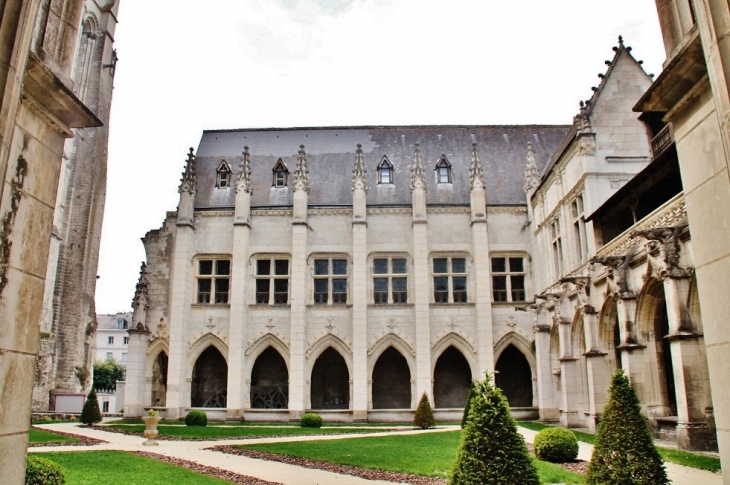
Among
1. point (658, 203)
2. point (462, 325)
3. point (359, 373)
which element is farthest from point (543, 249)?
point (359, 373)

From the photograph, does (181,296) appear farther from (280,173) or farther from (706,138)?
(706,138)

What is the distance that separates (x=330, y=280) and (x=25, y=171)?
24997 millimetres

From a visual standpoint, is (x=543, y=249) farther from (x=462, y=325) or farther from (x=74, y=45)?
(x=74, y=45)

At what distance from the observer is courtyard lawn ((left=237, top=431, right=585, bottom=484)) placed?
11845 mm

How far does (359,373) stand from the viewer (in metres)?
28.6

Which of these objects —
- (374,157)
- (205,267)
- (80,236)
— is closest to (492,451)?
(205,267)

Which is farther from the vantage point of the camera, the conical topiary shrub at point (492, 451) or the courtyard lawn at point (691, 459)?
the courtyard lawn at point (691, 459)

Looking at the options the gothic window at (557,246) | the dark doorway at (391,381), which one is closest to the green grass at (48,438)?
the dark doorway at (391,381)

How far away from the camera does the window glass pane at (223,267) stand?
3111cm

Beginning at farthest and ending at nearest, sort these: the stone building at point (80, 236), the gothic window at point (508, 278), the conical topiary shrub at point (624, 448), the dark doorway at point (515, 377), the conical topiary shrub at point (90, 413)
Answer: the stone building at point (80, 236) → the gothic window at point (508, 278) → the dark doorway at point (515, 377) → the conical topiary shrub at point (90, 413) → the conical topiary shrub at point (624, 448)

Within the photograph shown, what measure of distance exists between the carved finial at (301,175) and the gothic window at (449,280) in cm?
756

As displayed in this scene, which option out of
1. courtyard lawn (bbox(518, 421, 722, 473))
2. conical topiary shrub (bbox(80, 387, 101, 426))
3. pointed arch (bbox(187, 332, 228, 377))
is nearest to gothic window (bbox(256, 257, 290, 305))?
pointed arch (bbox(187, 332, 228, 377))

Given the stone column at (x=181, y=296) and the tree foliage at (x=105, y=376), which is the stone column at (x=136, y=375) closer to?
the stone column at (x=181, y=296)

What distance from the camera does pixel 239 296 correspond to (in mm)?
29688
